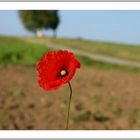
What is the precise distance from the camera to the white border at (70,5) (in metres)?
2.11

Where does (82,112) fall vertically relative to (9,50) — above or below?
above

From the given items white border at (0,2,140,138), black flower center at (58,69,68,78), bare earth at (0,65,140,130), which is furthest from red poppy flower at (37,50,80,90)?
bare earth at (0,65,140,130)

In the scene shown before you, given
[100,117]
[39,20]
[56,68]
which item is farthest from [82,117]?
[56,68]

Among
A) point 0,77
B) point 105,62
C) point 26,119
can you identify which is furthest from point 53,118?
point 105,62

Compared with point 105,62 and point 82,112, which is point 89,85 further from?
point 105,62

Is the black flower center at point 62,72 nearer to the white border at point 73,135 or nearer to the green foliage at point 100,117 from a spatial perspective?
the white border at point 73,135

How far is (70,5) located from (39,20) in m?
1.35

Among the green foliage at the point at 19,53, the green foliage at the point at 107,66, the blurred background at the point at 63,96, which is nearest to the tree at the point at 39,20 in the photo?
the blurred background at the point at 63,96

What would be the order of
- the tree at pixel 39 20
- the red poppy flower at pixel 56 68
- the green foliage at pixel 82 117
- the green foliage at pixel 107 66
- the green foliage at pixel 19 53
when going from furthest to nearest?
the green foliage at pixel 107 66 < the green foliage at pixel 19 53 < the green foliage at pixel 82 117 < the tree at pixel 39 20 < the red poppy flower at pixel 56 68

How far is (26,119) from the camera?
3264 millimetres

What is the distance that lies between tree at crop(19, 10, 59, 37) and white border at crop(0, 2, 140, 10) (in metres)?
0.43

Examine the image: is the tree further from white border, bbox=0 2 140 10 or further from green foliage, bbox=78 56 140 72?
green foliage, bbox=78 56 140 72

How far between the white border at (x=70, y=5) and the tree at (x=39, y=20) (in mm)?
431

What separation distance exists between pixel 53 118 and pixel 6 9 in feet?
4.26
